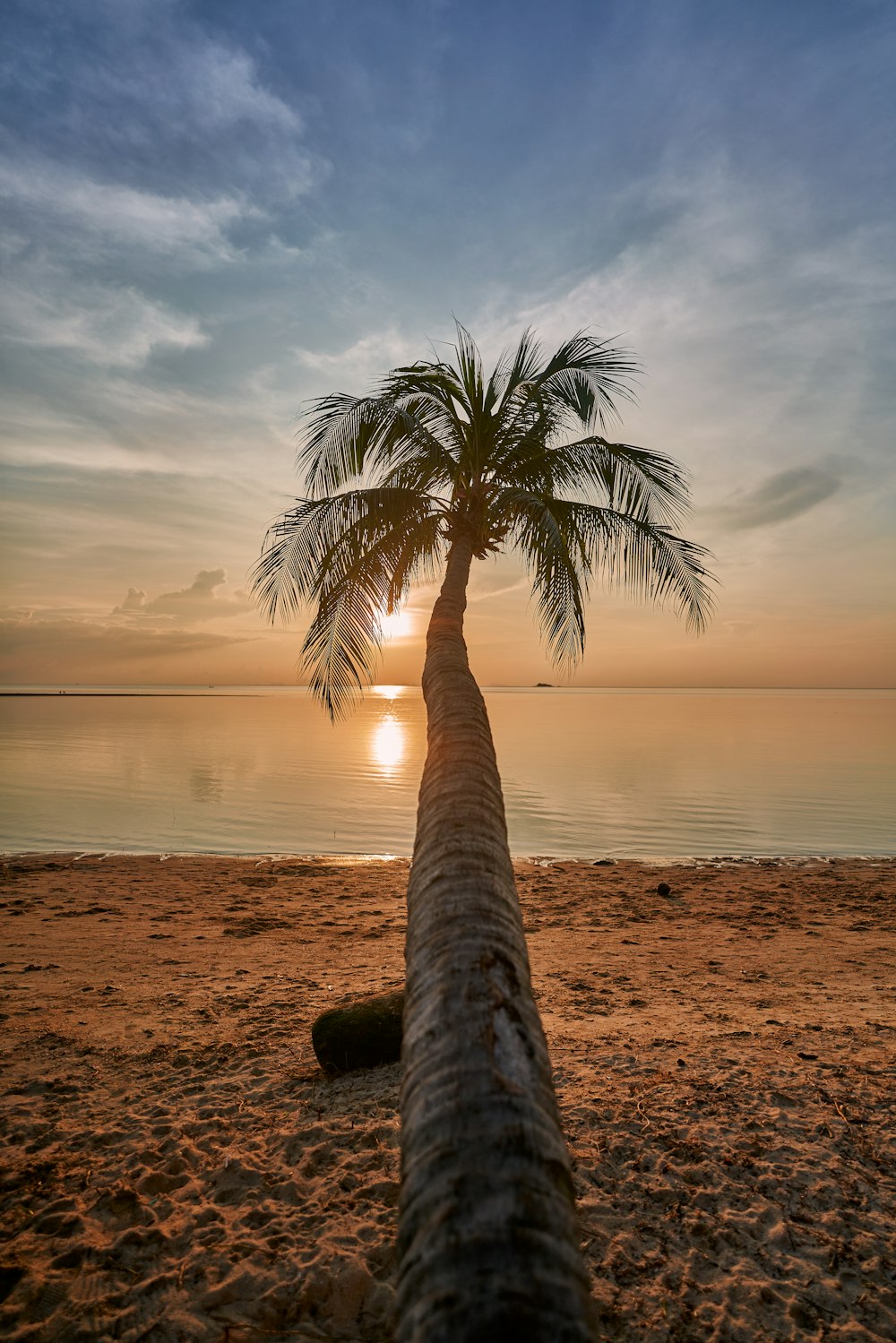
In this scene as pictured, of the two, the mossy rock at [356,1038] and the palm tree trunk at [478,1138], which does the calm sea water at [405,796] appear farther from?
the palm tree trunk at [478,1138]

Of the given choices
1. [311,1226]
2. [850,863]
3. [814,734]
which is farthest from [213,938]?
[814,734]

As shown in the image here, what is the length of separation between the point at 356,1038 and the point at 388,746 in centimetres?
4192

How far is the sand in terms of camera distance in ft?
10.8

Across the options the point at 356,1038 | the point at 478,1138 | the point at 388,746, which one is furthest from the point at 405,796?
the point at 478,1138

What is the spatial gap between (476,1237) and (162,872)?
49.8ft

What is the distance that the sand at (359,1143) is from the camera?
3.30 metres

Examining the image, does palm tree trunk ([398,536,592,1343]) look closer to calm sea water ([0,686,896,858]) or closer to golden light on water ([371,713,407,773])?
calm sea water ([0,686,896,858])

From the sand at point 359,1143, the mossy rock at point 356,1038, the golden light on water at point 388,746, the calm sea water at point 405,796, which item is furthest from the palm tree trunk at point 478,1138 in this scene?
the golden light on water at point 388,746

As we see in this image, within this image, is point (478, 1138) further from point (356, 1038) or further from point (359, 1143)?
point (356, 1038)

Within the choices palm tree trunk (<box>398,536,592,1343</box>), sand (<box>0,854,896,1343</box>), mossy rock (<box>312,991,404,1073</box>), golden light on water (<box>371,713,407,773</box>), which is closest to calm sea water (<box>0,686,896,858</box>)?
golden light on water (<box>371,713,407,773</box>)

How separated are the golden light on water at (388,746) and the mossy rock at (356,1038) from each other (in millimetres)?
27294

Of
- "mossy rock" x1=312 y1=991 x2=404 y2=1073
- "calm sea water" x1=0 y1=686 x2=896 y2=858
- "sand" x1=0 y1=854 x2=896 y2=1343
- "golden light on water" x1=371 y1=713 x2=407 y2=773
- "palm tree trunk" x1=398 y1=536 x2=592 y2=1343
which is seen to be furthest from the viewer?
"golden light on water" x1=371 y1=713 x2=407 y2=773

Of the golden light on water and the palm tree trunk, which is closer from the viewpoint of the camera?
the palm tree trunk

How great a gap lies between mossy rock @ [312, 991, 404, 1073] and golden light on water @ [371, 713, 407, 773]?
27.3 meters
